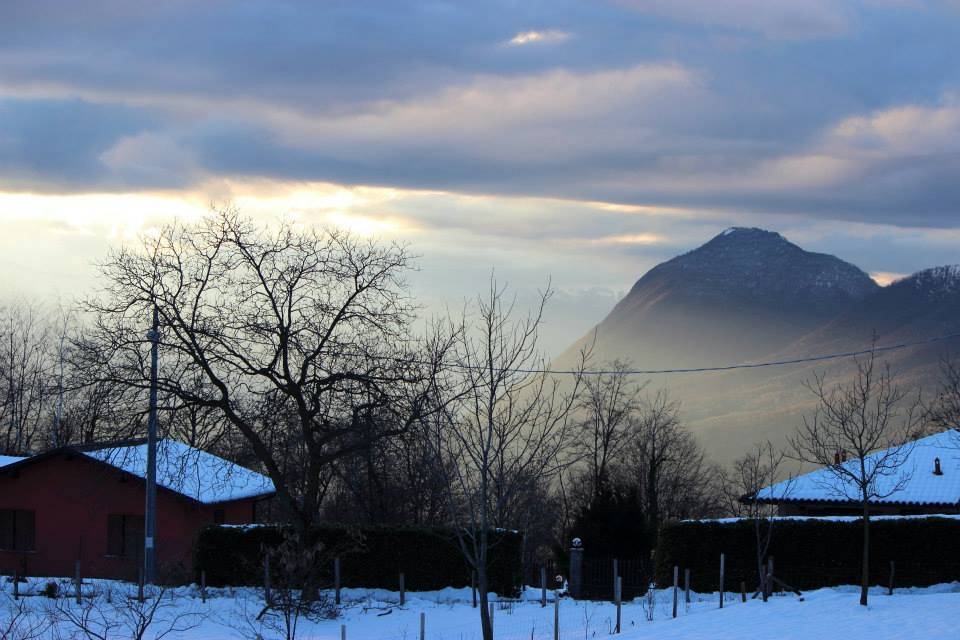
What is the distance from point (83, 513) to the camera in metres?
39.4

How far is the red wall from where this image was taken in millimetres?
38656

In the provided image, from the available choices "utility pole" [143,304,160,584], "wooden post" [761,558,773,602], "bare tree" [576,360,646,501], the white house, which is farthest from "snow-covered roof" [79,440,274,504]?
"bare tree" [576,360,646,501]

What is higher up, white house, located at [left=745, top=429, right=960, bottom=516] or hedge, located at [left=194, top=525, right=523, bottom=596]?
white house, located at [left=745, top=429, right=960, bottom=516]

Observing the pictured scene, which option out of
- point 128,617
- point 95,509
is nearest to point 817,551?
point 128,617

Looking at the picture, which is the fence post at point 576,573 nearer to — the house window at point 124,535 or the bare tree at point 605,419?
the house window at point 124,535

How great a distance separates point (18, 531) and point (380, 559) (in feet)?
51.9

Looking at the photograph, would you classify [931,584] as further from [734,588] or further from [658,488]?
[658,488]

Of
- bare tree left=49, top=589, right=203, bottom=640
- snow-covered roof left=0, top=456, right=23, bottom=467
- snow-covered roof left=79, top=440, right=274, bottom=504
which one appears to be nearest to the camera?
bare tree left=49, top=589, right=203, bottom=640

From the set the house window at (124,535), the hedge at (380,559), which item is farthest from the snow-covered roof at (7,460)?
the hedge at (380,559)

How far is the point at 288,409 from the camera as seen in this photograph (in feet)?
98.2

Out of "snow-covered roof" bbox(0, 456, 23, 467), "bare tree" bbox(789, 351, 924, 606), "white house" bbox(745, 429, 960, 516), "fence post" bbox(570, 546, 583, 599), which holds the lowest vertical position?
"fence post" bbox(570, 546, 583, 599)

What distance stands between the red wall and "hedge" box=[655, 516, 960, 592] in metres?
16.2

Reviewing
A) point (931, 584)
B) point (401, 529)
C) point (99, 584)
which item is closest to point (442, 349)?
point (401, 529)

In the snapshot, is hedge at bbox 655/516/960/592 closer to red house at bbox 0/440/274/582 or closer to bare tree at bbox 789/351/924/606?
bare tree at bbox 789/351/924/606
